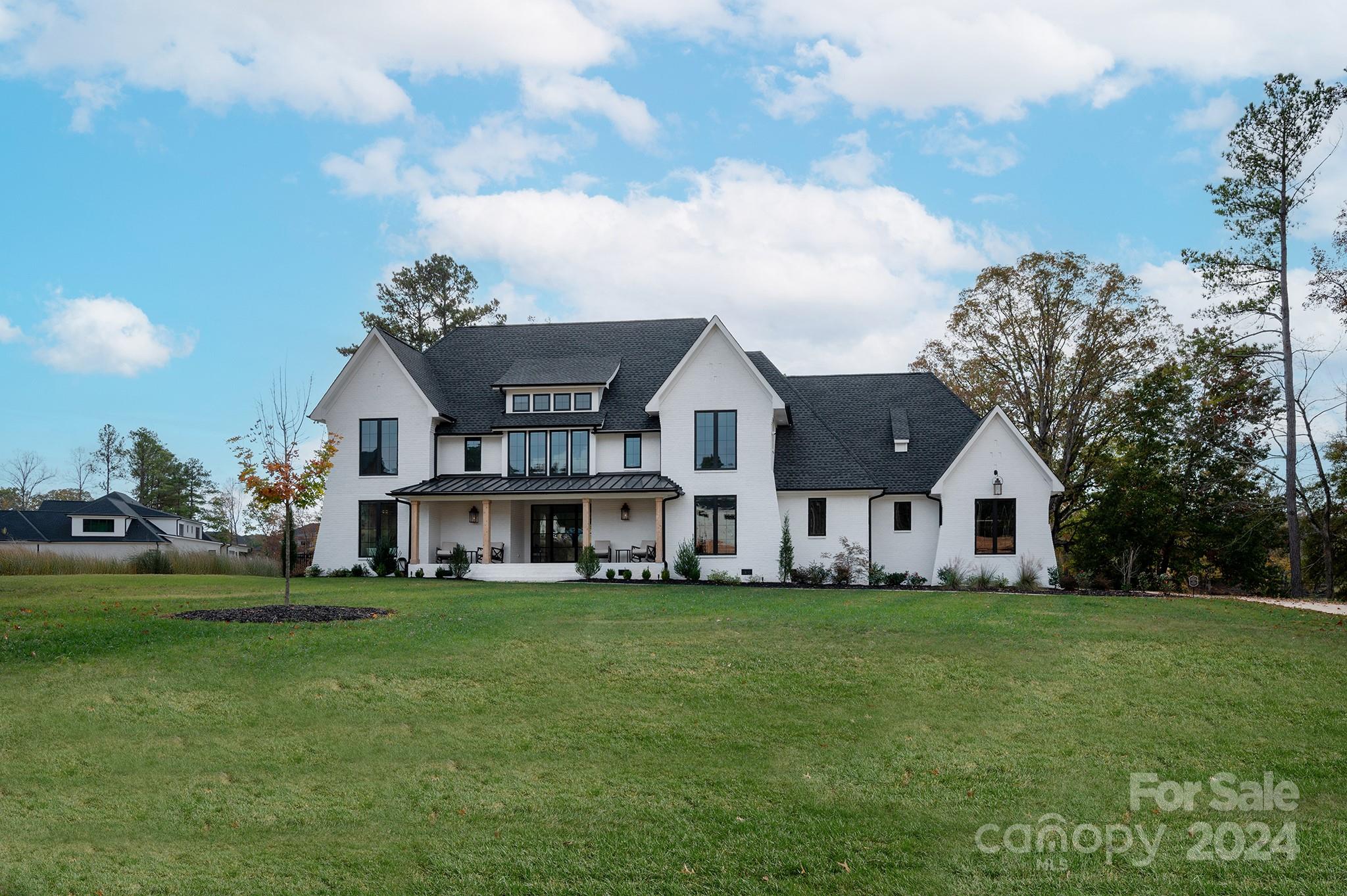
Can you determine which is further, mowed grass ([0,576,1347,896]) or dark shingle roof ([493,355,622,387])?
dark shingle roof ([493,355,622,387])

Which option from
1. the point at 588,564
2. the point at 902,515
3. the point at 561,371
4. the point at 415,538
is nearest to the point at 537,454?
the point at 561,371

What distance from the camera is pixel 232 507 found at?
79750mm

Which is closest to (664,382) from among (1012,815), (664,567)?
(664,567)

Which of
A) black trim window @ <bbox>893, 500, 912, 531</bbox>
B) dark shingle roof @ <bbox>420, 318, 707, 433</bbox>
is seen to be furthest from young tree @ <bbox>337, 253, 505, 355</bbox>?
black trim window @ <bbox>893, 500, 912, 531</bbox>

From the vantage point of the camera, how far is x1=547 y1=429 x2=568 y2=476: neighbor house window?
3184cm

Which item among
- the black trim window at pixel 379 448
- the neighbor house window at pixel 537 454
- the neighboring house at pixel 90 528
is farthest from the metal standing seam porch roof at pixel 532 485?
the neighboring house at pixel 90 528

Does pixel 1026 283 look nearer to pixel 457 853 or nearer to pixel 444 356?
pixel 444 356

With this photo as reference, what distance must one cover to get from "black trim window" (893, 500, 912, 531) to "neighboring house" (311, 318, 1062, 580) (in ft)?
0.26

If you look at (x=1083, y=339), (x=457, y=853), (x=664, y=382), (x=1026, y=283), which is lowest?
(x=457, y=853)

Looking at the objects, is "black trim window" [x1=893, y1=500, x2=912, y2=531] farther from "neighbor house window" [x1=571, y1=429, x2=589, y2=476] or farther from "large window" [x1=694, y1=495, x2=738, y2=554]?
"neighbor house window" [x1=571, y1=429, x2=589, y2=476]

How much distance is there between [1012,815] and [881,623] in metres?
8.33

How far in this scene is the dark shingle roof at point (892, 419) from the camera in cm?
3150

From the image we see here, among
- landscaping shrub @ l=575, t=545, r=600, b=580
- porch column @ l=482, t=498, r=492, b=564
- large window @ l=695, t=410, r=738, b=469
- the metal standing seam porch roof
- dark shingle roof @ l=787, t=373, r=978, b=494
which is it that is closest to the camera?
landscaping shrub @ l=575, t=545, r=600, b=580

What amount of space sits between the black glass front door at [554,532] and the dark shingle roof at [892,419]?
31.9 feet
